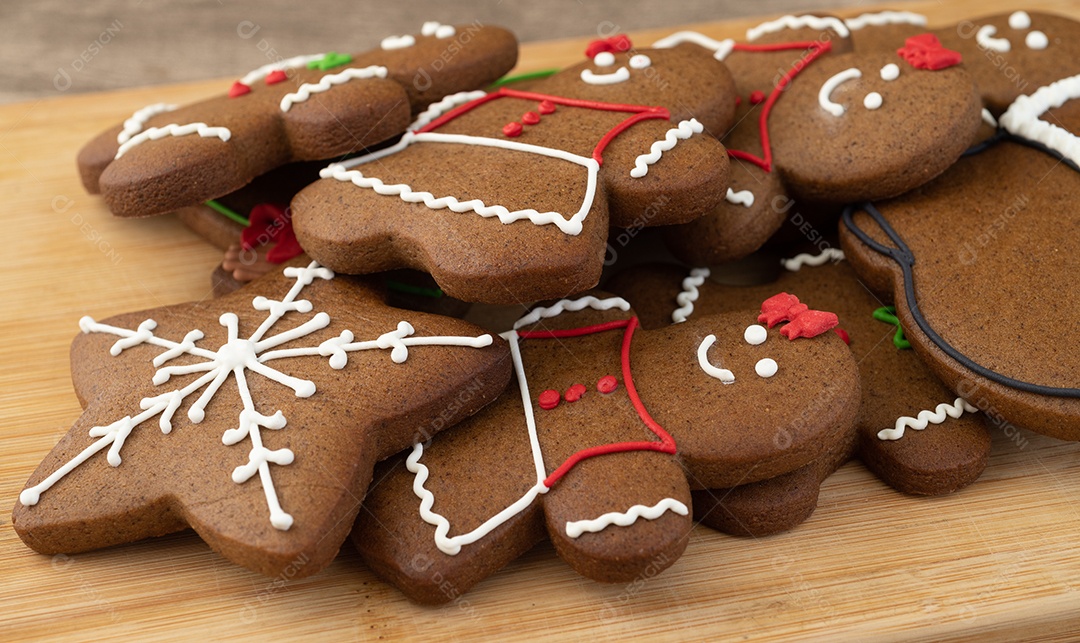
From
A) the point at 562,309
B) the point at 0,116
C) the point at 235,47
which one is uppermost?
the point at 562,309

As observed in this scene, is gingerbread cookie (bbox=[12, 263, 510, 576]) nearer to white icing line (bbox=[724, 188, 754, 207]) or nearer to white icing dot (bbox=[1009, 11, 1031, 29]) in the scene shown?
white icing line (bbox=[724, 188, 754, 207])

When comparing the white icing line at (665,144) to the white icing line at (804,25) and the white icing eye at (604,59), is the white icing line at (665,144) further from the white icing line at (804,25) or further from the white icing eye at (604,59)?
the white icing line at (804,25)

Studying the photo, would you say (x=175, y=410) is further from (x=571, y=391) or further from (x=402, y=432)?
(x=571, y=391)

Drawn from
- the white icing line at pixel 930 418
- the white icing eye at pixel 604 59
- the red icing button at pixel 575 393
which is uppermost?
the white icing eye at pixel 604 59

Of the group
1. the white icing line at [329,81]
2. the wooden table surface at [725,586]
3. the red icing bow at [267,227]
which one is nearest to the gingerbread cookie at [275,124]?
the white icing line at [329,81]

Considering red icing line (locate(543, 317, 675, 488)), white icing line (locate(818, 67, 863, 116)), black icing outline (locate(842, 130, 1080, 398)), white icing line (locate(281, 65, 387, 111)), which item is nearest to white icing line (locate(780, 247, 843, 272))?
black icing outline (locate(842, 130, 1080, 398))

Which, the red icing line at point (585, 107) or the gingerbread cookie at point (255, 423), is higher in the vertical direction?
the red icing line at point (585, 107)

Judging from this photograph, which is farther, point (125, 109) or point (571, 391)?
point (125, 109)

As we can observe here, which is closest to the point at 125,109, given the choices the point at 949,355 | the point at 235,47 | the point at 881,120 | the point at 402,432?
the point at 235,47

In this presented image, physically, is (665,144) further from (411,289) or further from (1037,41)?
(1037,41)
